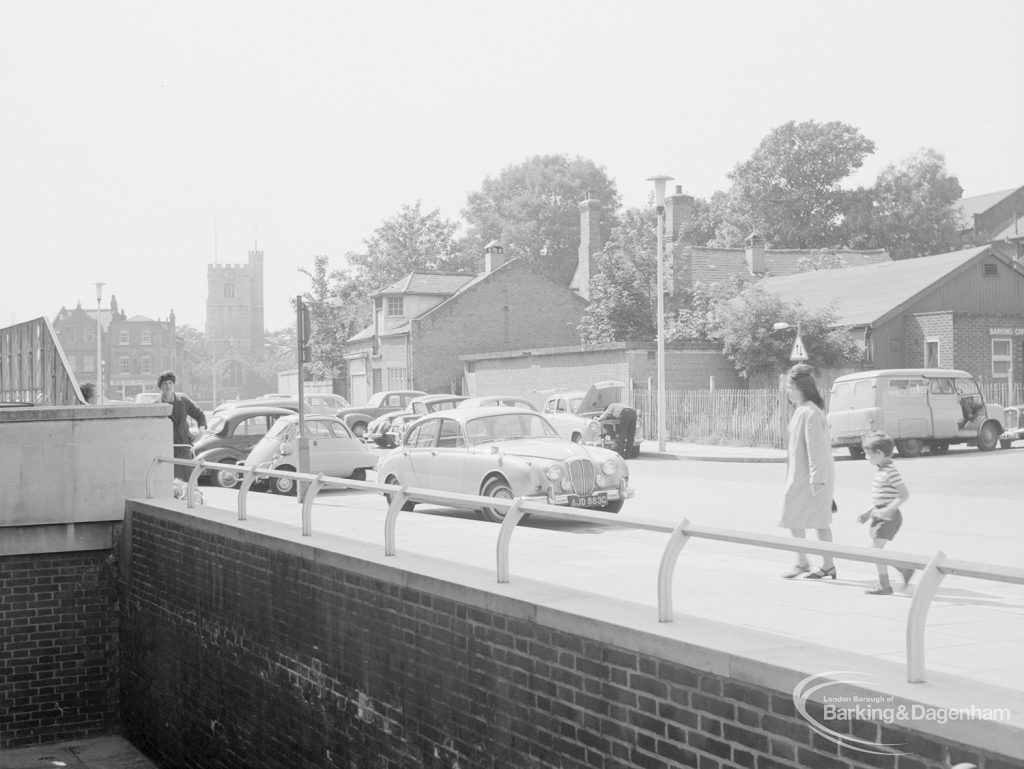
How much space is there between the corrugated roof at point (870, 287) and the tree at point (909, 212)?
103 ft

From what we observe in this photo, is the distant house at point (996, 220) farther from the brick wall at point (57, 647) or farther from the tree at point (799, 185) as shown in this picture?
the brick wall at point (57, 647)

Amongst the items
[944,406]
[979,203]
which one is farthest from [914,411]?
[979,203]

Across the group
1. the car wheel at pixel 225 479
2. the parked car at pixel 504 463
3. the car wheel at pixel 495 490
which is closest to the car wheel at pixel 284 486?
the car wheel at pixel 225 479

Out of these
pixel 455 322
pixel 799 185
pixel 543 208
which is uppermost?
pixel 543 208

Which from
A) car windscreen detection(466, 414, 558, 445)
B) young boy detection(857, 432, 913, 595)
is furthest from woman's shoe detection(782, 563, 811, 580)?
car windscreen detection(466, 414, 558, 445)

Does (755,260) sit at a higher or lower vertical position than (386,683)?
higher

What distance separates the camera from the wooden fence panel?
15.9m

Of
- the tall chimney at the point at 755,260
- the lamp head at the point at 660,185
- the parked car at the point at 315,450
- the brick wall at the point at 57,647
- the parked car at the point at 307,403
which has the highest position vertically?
the tall chimney at the point at 755,260

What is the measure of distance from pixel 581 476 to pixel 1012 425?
2037cm

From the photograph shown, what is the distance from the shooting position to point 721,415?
104 feet

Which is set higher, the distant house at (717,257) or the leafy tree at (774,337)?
the distant house at (717,257)

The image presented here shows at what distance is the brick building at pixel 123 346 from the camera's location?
108438 mm

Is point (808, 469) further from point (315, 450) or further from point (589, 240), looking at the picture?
point (589, 240)

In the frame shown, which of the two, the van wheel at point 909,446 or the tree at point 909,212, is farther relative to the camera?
the tree at point 909,212
